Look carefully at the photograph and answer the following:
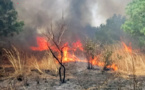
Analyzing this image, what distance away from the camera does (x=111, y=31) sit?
3139 cm

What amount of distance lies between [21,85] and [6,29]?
1307 centimetres

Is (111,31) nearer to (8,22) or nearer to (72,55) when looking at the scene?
(72,55)

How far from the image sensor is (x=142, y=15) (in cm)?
1662

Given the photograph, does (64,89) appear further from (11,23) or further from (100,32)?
(100,32)

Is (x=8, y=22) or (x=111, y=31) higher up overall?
(x=111, y=31)

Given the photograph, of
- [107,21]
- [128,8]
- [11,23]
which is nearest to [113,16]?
[107,21]

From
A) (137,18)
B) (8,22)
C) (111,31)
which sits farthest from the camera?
(111,31)

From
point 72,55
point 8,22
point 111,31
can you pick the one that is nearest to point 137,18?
point 72,55

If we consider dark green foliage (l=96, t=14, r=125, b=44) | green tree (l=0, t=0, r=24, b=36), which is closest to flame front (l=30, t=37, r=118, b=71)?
green tree (l=0, t=0, r=24, b=36)

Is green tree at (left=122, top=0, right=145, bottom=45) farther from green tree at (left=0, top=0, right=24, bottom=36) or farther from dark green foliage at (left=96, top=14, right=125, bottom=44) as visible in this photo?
green tree at (left=0, top=0, right=24, bottom=36)

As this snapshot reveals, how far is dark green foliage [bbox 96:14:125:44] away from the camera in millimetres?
30597

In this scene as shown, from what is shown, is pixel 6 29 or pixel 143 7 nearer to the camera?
pixel 143 7

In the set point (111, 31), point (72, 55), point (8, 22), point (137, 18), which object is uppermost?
point (111, 31)

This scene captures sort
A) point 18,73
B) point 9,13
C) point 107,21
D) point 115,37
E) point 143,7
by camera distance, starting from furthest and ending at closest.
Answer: point 107,21, point 115,37, point 9,13, point 143,7, point 18,73
